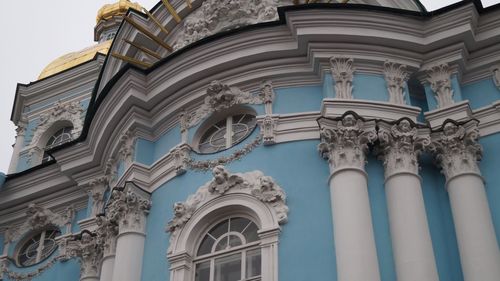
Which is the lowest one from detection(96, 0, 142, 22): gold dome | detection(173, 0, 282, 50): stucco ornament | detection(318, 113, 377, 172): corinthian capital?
detection(318, 113, 377, 172): corinthian capital

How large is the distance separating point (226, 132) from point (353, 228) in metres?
3.76

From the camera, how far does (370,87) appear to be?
14430 millimetres

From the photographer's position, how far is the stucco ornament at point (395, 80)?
1427 centimetres

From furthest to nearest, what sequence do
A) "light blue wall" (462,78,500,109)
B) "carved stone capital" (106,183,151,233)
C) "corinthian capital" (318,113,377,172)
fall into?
"carved stone capital" (106,183,151,233) < "light blue wall" (462,78,500,109) < "corinthian capital" (318,113,377,172)

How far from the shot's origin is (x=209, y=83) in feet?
50.7

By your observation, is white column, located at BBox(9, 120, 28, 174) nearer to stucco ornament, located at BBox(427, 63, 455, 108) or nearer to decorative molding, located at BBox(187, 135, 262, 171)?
decorative molding, located at BBox(187, 135, 262, 171)

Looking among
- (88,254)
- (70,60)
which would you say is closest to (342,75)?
(88,254)

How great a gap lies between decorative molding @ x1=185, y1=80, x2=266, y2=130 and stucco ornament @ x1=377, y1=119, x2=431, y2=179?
102 inches

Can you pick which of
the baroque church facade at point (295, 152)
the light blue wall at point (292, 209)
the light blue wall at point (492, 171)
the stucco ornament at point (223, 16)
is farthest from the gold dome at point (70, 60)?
the light blue wall at point (492, 171)

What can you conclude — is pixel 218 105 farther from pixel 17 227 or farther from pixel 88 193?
pixel 17 227

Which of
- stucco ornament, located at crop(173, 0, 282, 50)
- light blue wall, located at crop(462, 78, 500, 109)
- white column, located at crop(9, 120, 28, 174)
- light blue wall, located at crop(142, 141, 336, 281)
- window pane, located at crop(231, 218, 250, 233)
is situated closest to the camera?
light blue wall, located at crop(142, 141, 336, 281)

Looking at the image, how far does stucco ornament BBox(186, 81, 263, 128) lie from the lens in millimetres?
15023

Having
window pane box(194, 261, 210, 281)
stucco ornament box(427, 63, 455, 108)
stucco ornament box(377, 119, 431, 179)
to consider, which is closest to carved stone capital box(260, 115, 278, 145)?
stucco ornament box(377, 119, 431, 179)

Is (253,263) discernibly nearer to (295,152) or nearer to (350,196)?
(350,196)
